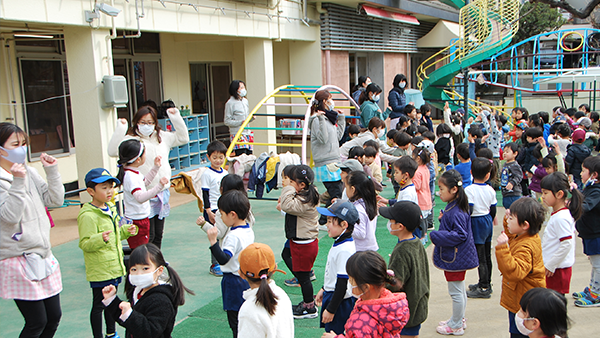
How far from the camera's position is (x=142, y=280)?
8.98 ft

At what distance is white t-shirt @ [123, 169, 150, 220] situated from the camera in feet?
15.1

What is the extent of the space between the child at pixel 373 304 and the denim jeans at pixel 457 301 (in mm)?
1575

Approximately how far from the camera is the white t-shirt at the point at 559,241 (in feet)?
12.4

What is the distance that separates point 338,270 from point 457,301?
1379mm

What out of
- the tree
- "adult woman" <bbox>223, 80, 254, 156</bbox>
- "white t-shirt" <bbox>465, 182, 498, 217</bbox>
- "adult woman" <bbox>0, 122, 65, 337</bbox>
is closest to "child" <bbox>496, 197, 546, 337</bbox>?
"white t-shirt" <bbox>465, 182, 498, 217</bbox>

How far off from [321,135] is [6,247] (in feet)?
13.4

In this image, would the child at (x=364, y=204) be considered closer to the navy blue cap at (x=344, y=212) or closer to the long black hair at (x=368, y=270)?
the navy blue cap at (x=344, y=212)

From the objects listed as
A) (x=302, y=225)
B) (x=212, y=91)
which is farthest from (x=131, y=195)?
(x=212, y=91)

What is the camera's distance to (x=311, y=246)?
4.38 meters

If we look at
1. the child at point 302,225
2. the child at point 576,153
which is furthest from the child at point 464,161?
the child at point 302,225

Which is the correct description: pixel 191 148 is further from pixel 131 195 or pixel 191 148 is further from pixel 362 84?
pixel 131 195

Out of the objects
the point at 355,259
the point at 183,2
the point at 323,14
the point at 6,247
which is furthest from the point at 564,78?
the point at 6,247

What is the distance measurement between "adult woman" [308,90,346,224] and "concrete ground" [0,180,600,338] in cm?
77

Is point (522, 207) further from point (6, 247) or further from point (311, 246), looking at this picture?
point (6, 247)
